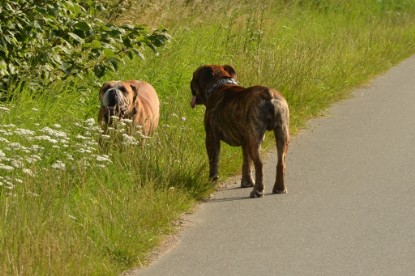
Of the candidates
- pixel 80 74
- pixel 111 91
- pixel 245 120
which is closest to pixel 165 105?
pixel 80 74

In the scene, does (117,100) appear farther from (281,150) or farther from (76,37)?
(281,150)

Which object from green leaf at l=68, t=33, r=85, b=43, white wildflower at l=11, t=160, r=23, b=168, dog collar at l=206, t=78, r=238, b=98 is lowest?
white wildflower at l=11, t=160, r=23, b=168

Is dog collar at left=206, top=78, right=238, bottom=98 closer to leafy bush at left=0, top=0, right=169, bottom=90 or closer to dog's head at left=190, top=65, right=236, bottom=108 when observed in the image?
dog's head at left=190, top=65, right=236, bottom=108

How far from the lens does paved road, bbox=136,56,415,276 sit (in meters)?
7.53

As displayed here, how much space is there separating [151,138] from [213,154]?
52 centimetres

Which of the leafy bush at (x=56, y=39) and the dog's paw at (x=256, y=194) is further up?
the leafy bush at (x=56, y=39)

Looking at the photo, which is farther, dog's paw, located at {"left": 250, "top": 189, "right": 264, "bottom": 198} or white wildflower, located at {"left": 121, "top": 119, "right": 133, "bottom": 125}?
dog's paw, located at {"left": 250, "top": 189, "right": 264, "bottom": 198}

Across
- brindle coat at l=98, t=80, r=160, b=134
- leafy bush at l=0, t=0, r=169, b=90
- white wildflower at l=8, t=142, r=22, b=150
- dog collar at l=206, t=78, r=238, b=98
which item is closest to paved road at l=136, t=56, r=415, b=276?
dog collar at l=206, t=78, r=238, b=98

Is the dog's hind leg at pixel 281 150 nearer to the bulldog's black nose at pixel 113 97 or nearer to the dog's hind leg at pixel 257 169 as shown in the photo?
the dog's hind leg at pixel 257 169

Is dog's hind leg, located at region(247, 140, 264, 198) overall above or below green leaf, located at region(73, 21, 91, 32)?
below

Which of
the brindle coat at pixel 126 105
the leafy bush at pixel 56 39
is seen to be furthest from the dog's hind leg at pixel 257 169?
the leafy bush at pixel 56 39

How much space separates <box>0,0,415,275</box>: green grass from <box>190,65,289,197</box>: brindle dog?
34 cm

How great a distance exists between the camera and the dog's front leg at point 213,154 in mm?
9945

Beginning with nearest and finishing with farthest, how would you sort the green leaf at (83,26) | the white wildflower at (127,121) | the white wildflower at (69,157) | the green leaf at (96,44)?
the white wildflower at (69,157) < the white wildflower at (127,121) < the green leaf at (83,26) < the green leaf at (96,44)
